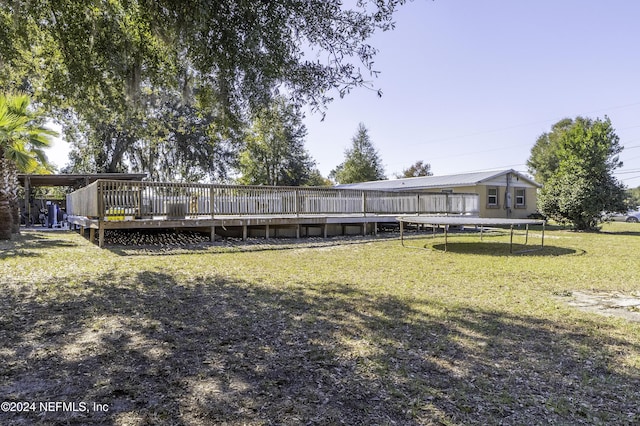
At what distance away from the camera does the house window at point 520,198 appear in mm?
23078

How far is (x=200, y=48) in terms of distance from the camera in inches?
202

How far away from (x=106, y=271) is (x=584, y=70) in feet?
65.9

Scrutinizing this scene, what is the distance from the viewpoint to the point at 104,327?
3.54 m

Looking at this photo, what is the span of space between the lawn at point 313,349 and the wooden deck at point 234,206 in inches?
141

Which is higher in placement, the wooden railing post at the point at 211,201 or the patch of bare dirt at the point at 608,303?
the wooden railing post at the point at 211,201

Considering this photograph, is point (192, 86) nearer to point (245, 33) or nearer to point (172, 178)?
point (245, 33)

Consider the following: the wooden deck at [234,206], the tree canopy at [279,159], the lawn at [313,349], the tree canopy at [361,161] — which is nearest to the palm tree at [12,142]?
the wooden deck at [234,206]

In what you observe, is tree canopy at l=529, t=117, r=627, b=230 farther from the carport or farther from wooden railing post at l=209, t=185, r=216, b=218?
the carport

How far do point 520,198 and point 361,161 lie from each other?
1796 cm

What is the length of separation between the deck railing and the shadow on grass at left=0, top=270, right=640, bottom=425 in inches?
219

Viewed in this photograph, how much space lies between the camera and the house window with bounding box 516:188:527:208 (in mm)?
23078

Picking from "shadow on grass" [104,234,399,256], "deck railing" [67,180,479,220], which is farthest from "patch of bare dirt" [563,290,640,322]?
"deck railing" [67,180,479,220]

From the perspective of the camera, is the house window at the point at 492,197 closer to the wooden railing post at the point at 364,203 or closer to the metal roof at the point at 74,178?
the wooden railing post at the point at 364,203

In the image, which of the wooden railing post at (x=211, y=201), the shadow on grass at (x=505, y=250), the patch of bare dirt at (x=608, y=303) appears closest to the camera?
the patch of bare dirt at (x=608, y=303)
